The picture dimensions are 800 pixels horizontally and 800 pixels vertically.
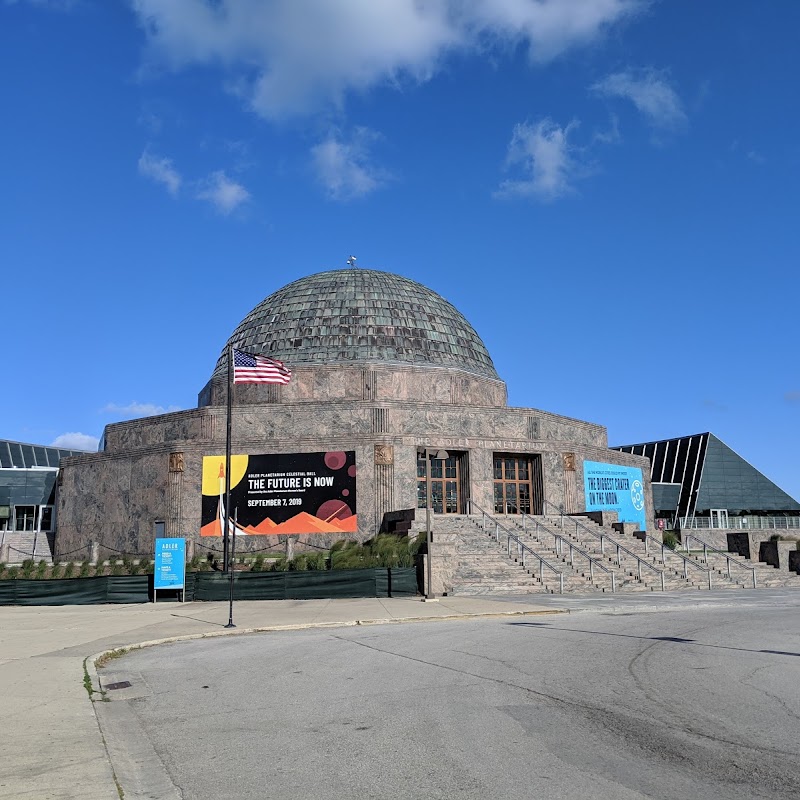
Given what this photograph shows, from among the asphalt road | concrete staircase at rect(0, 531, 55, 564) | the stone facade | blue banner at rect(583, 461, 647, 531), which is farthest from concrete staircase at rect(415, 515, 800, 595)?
concrete staircase at rect(0, 531, 55, 564)

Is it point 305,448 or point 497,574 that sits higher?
point 305,448

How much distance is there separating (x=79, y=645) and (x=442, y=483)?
52.3 ft

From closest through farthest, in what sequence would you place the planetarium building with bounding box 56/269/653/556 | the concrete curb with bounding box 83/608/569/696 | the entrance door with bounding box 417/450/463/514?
1. the concrete curb with bounding box 83/608/569/696
2. the planetarium building with bounding box 56/269/653/556
3. the entrance door with bounding box 417/450/463/514

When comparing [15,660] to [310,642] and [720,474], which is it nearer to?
[310,642]

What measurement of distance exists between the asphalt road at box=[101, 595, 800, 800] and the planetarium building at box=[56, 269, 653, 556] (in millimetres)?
12019

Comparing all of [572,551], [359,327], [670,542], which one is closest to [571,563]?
[572,551]

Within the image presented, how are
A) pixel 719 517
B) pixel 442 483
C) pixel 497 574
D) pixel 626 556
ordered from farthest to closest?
pixel 719 517
pixel 442 483
pixel 626 556
pixel 497 574

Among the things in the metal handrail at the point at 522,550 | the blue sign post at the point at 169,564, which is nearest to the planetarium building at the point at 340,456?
the metal handrail at the point at 522,550

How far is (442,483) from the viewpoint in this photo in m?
25.8

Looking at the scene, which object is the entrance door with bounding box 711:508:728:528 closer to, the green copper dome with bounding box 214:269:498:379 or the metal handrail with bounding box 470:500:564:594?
the green copper dome with bounding box 214:269:498:379

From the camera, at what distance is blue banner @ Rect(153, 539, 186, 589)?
1766 centimetres

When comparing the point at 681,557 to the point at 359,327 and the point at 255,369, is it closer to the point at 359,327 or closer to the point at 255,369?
the point at 255,369

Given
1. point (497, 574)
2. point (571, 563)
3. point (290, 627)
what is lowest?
point (290, 627)

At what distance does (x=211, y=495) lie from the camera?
2478 centimetres
